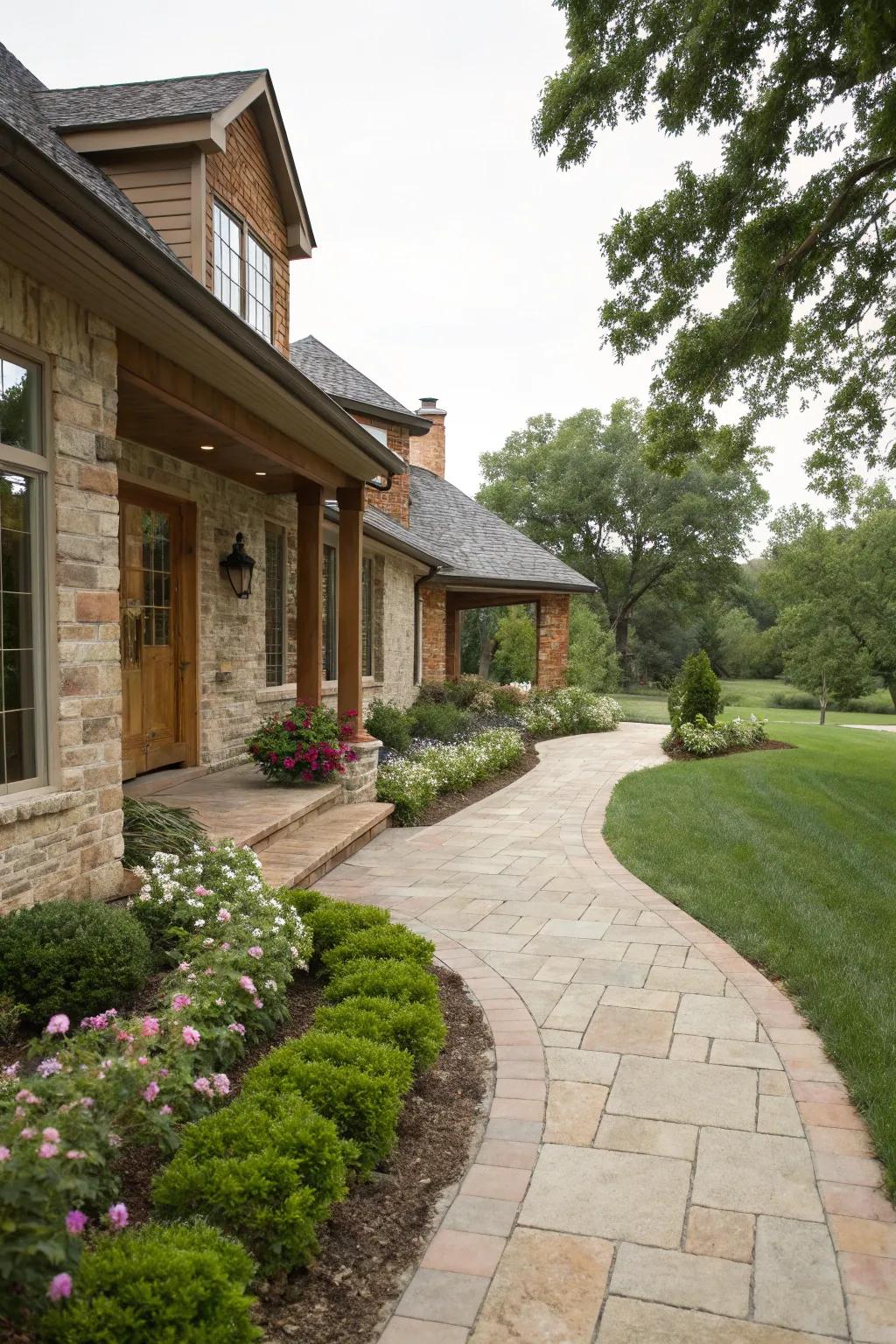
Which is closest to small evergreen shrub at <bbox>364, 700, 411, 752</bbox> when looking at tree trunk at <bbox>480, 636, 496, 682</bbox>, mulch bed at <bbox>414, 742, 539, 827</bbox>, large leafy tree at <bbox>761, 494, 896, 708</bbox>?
mulch bed at <bbox>414, 742, 539, 827</bbox>

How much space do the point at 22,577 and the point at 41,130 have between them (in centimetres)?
341

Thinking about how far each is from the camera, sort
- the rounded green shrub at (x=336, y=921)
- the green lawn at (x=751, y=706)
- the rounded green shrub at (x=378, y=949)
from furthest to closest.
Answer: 1. the green lawn at (x=751, y=706)
2. the rounded green shrub at (x=336, y=921)
3. the rounded green shrub at (x=378, y=949)

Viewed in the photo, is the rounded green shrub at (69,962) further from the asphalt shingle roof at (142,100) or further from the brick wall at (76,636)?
the asphalt shingle roof at (142,100)

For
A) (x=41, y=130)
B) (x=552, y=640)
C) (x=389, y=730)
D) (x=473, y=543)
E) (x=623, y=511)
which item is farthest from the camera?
(x=623, y=511)

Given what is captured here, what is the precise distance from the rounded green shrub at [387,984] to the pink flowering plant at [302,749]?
3950mm

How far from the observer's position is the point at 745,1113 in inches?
121

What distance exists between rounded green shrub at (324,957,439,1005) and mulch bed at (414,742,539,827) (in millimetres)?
4431

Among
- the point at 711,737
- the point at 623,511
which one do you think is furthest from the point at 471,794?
the point at 623,511

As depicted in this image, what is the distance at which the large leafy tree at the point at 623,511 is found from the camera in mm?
34438

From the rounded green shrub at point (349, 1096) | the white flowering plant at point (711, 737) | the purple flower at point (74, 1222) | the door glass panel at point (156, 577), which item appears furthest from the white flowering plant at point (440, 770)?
the purple flower at point (74, 1222)

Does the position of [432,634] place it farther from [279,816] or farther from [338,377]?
[279,816]

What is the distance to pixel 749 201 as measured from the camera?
28.5 ft

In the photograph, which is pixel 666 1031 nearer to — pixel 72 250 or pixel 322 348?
pixel 72 250

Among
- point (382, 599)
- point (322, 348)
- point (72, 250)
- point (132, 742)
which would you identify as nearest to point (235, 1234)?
point (72, 250)
